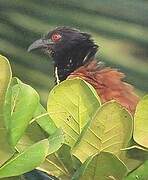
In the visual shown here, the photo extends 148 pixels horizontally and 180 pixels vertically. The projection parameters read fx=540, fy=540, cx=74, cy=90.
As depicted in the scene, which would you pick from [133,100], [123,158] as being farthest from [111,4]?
[123,158]

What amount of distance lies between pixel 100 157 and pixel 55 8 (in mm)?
705

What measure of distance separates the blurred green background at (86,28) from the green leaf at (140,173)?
2.11 feet

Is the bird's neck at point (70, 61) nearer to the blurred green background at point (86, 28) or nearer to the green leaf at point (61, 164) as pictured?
the blurred green background at point (86, 28)

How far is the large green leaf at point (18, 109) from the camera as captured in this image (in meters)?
0.42

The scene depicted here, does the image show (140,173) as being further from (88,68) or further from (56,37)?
(56,37)

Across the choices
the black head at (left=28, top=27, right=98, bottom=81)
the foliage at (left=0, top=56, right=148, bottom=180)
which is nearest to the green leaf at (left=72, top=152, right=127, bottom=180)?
the foliage at (left=0, top=56, right=148, bottom=180)

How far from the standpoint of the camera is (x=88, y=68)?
1.33 meters

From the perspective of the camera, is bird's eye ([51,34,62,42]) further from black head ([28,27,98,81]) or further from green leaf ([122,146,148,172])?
green leaf ([122,146,148,172])

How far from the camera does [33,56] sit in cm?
123

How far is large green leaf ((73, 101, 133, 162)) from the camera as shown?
1.40 ft

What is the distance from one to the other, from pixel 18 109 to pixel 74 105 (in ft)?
0.20

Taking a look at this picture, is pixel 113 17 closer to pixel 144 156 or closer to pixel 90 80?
pixel 90 80

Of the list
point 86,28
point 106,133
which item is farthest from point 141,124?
point 86,28

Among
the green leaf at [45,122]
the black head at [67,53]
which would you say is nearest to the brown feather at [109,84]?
the black head at [67,53]
